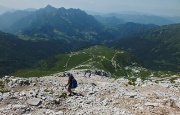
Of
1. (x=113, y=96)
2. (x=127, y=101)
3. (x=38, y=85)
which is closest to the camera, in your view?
(x=127, y=101)

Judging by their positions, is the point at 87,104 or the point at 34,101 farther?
the point at 87,104

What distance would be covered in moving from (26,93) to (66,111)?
6.54m

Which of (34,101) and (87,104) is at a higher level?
(34,101)

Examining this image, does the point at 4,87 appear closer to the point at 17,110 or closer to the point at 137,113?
the point at 17,110

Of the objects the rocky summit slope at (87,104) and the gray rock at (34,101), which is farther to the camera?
the gray rock at (34,101)

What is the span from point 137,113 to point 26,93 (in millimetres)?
13341

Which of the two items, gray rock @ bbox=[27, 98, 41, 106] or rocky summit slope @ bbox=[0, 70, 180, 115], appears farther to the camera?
gray rock @ bbox=[27, 98, 41, 106]

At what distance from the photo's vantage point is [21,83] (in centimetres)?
3934

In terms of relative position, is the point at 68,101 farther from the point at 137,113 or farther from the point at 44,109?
the point at 137,113

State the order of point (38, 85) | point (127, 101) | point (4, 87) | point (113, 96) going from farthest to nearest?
1. point (38, 85)
2. point (4, 87)
3. point (113, 96)
4. point (127, 101)

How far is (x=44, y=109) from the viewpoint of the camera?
26.4 metres

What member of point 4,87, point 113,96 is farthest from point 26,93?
point 113,96

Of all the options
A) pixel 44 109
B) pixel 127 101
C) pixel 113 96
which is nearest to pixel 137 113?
pixel 127 101

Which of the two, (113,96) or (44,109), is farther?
(113,96)
